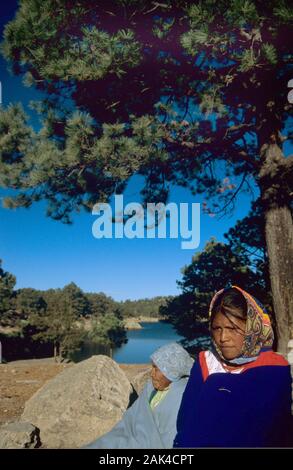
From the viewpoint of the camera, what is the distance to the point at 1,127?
6.37 m

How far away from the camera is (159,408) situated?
2297 mm

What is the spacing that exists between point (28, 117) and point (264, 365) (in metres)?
6.14

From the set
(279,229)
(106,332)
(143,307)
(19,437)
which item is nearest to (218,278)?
(279,229)

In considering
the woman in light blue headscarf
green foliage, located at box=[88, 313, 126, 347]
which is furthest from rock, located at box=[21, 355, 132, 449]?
green foliage, located at box=[88, 313, 126, 347]

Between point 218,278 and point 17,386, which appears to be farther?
point 218,278

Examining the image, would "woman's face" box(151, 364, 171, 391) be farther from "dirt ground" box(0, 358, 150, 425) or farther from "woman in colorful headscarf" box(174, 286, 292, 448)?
"dirt ground" box(0, 358, 150, 425)

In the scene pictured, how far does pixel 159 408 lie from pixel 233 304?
0.98m

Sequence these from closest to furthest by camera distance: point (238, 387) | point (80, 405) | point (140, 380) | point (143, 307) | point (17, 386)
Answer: point (238, 387) → point (80, 405) → point (140, 380) → point (17, 386) → point (143, 307)

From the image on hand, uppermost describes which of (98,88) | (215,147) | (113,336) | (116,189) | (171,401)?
(98,88)

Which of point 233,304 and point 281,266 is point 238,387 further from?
point 281,266

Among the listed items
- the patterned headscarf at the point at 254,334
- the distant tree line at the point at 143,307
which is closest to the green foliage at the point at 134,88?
the patterned headscarf at the point at 254,334

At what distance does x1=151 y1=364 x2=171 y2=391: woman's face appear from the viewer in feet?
7.61
